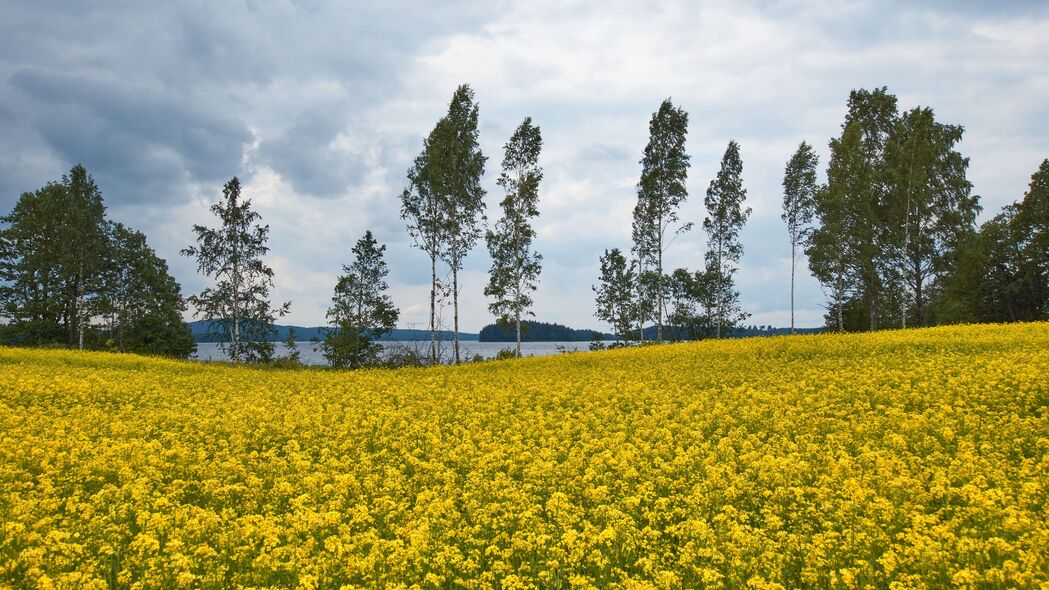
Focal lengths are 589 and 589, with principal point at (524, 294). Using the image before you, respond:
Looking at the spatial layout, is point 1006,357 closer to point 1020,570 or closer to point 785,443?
point 785,443

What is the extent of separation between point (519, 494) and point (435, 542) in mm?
1607

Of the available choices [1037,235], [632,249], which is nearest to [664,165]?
[632,249]

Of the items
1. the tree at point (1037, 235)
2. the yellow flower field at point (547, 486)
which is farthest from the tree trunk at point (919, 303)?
the yellow flower field at point (547, 486)

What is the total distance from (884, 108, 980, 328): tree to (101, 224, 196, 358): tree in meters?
64.1

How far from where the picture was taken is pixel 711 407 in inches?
612

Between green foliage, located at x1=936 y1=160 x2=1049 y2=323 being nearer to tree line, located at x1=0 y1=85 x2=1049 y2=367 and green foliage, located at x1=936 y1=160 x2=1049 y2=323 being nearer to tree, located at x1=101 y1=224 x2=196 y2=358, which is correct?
tree line, located at x1=0 y1=85 x2=1049 y2=367

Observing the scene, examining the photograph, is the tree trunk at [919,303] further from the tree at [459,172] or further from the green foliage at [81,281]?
the green foliage at [81,281]

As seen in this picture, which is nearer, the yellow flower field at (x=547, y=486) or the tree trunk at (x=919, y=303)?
the yellow flower field at (x=547, y=486)

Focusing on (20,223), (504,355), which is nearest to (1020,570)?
(504,355)

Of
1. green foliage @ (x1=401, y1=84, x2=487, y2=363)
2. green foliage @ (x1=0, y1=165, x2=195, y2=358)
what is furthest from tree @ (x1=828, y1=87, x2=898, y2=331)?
green foliage @ (x1=0, y1=165, x2=195, y2=358)

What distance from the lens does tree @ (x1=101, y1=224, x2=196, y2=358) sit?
56656mm

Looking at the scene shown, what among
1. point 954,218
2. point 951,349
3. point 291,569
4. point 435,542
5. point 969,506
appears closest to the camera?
point 291,569

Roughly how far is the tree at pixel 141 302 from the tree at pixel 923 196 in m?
64.1

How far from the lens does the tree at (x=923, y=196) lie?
4584 cm
